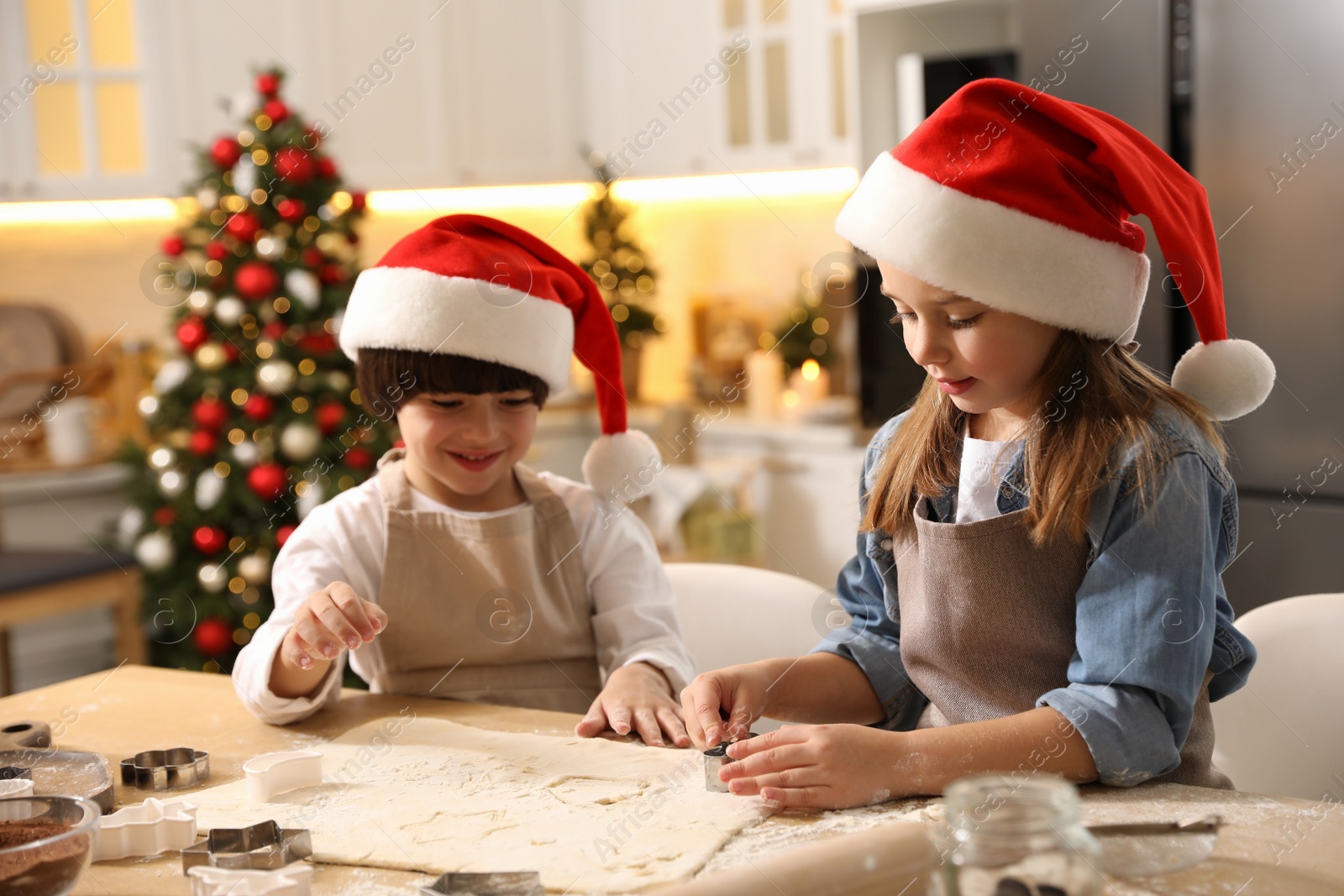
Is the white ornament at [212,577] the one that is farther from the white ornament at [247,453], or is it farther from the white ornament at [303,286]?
the white ornament at [303,286]

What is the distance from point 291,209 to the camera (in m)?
2.96

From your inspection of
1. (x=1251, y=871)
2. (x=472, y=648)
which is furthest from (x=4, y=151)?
(x=1251, y=871)

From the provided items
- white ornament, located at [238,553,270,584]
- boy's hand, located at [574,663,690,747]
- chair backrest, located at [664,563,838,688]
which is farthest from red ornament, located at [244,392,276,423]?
Answer: boy's hand, located at [574,663,690,747]

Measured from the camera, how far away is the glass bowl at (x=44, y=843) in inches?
29.2

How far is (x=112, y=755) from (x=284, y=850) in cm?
39

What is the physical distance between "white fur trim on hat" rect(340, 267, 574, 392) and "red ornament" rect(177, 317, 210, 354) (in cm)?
171

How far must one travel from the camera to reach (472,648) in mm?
1393

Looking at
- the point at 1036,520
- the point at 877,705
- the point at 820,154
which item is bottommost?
the point at 877,705

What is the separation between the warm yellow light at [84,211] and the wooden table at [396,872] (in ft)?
9.19

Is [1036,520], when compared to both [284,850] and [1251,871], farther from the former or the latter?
[284,850]

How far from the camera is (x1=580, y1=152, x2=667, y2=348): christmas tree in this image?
400 cm

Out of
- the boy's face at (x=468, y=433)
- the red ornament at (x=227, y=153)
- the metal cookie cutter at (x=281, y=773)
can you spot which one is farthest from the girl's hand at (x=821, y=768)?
the red ornament at (x=227, y=153)

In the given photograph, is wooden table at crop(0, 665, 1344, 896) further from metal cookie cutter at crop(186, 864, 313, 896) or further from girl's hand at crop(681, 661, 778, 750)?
girl's hand at crop(681, 661, 778, 750)

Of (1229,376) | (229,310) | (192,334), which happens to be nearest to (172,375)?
(192,334)
